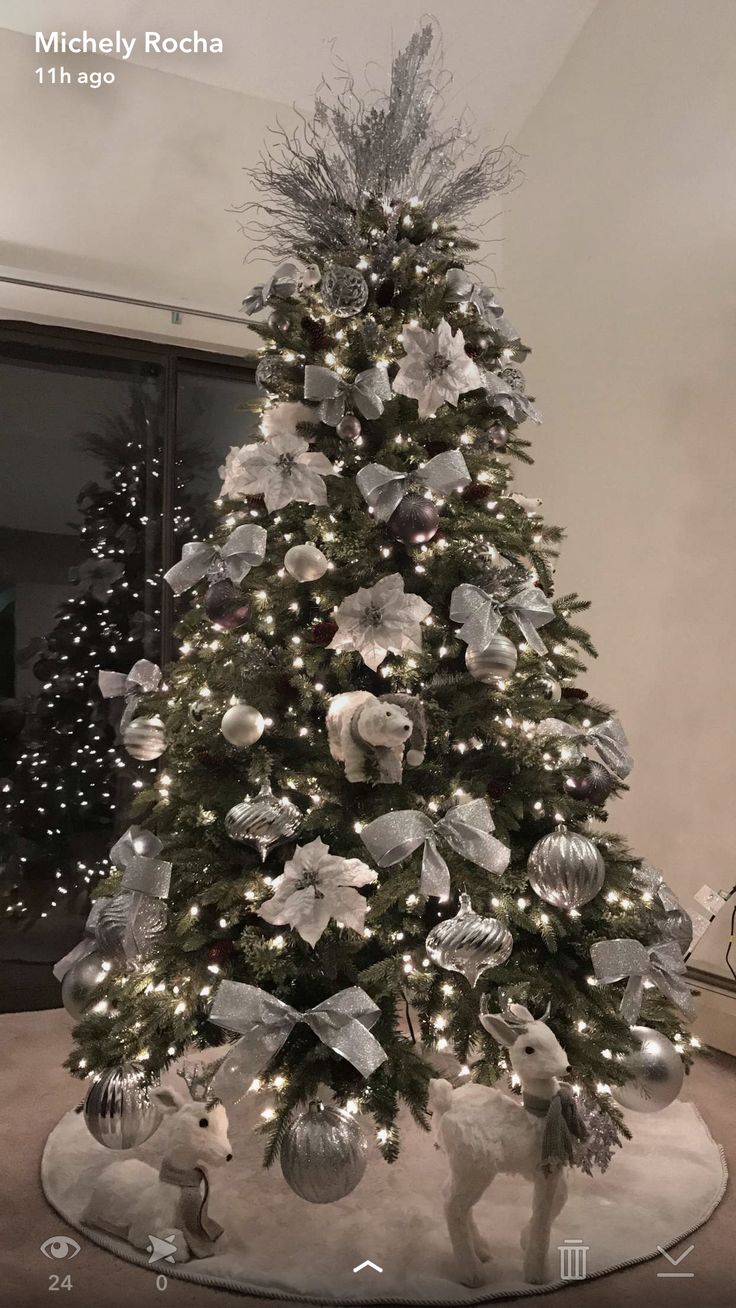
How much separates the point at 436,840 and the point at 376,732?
0.60ft

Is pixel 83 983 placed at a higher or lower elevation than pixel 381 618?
lower

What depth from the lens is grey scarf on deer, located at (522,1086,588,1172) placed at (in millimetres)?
1172

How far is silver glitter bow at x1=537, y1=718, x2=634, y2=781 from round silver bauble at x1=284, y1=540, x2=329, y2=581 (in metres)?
0.47

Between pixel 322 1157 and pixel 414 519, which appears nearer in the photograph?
pixel 322 1157

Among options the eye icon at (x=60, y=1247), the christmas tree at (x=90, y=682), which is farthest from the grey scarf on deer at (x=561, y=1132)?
the christmas tree at (x=90, y=682)

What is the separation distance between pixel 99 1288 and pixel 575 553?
2.23 meters

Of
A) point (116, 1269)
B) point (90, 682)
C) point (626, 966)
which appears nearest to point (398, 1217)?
point (116, 1269)

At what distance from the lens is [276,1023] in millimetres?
1194

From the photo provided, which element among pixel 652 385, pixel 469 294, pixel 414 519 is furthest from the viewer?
pixel 652 385

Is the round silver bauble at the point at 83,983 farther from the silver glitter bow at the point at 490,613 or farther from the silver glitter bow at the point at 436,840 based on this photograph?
the silver glitter bow at the point at 490,613

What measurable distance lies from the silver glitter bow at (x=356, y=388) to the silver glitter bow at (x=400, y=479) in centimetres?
13

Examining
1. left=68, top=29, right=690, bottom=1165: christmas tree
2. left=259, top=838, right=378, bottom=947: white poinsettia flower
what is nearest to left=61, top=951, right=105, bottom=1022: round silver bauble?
left=68, top=29, right=690, bottom=1165: christmas tree

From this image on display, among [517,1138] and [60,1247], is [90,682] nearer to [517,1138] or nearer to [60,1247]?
[60,1247]

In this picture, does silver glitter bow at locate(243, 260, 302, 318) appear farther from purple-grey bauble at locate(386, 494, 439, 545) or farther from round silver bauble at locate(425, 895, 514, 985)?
round silver bauble at locate(425, 895, 514, 985)
